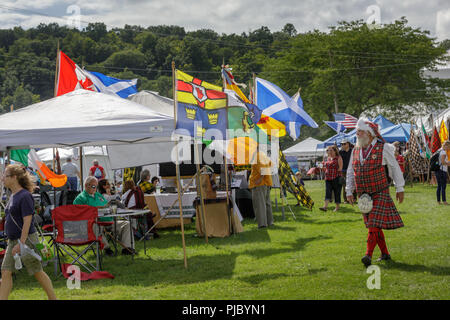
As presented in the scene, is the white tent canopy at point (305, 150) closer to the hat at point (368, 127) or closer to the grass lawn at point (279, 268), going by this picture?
the grass lawn at point (279, 268)

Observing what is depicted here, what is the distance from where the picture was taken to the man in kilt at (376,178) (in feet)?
24.0

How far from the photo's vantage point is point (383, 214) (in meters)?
7.34

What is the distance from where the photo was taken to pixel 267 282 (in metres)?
6.97

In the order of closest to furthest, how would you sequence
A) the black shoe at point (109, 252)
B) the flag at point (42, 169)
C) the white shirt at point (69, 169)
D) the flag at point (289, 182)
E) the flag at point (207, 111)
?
1. the flag at point (207, 111)
2. the black shoe at point (109, 252)
3. the flag at point (42, 169)
4. the flag at point (289, 182)
5. the white shirt at point (69, 169)

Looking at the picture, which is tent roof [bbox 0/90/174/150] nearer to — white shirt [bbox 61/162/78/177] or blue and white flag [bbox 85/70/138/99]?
blue and white flag [bbox 85/70/138/99]

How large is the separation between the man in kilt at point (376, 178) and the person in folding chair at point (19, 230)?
162 inches

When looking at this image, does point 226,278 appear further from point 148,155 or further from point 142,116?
point 148,155

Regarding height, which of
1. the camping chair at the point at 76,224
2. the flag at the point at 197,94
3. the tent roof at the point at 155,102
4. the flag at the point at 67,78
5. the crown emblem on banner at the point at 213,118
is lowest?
the camping chair at the point at 76,224

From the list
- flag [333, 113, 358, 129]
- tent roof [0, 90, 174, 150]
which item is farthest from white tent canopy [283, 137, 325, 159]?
tent roof [0, 90, 174, 150]

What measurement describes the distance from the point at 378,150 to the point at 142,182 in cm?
749

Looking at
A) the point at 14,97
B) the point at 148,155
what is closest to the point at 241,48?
the point at 14,97

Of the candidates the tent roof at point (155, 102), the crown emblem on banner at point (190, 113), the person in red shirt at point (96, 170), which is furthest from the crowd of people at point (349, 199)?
the person in red shirt at point (96, 170)

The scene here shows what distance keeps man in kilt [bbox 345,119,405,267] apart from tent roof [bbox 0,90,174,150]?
Answer: 2.92m

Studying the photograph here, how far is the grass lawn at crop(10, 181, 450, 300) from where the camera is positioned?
636 centimetres
